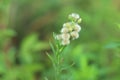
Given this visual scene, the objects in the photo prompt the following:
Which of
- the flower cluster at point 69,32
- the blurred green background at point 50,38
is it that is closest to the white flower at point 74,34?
the flower cluster at point 69,32

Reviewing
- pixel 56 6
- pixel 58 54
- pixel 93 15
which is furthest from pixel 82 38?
pixel 58 54

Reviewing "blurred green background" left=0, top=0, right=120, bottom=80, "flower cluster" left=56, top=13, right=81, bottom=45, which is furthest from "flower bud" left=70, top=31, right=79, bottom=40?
"blurred green background" left=0, top=0, right=120, bottom=80

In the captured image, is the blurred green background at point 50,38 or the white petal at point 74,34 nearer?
the white petal at point 74,34

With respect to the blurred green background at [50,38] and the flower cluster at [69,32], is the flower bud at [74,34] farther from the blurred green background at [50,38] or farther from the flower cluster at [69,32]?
the blurred green background at [50,38]

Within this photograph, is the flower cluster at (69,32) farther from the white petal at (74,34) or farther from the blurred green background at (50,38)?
the blurred green background at (50,38)

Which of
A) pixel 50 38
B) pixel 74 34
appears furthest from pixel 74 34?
pixel 50 38

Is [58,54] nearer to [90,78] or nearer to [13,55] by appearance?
[90,78]

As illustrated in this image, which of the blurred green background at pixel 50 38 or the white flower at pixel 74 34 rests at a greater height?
the blurred green background at pixel 50 38

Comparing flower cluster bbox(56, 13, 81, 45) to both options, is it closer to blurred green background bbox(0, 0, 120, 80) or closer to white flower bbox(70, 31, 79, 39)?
white flower bbox(70, 31, 79, 39)
